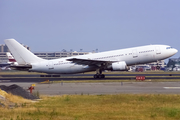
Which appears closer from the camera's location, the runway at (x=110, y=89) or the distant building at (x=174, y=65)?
the runway at (x=110, y=89)

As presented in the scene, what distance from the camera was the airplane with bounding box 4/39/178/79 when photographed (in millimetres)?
41438

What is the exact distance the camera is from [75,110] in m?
15.4

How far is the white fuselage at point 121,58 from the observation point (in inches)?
1635

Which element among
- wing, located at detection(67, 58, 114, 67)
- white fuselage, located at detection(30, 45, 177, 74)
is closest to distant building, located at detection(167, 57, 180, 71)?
white fuselage, located at detection(30, 45, 177, 74)

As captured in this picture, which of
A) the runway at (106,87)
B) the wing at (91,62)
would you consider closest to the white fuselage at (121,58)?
the wing at (91,62)

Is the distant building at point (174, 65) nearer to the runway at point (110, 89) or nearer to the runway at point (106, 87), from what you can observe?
the runway at point (106, 87)

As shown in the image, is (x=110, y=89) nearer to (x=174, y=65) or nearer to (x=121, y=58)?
(x=121, y=58)

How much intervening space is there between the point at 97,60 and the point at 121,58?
3943mm

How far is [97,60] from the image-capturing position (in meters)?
41.2

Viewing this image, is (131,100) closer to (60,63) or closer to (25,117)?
(25,117)

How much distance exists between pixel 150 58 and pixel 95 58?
8685 mm

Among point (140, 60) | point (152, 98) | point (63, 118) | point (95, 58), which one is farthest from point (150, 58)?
point (63, 118)

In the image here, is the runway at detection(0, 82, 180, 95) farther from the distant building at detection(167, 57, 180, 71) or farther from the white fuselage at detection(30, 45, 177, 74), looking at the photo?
the distant building at detection(167, 57, 180, 71)

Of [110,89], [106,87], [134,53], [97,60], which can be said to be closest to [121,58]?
[134,53]
